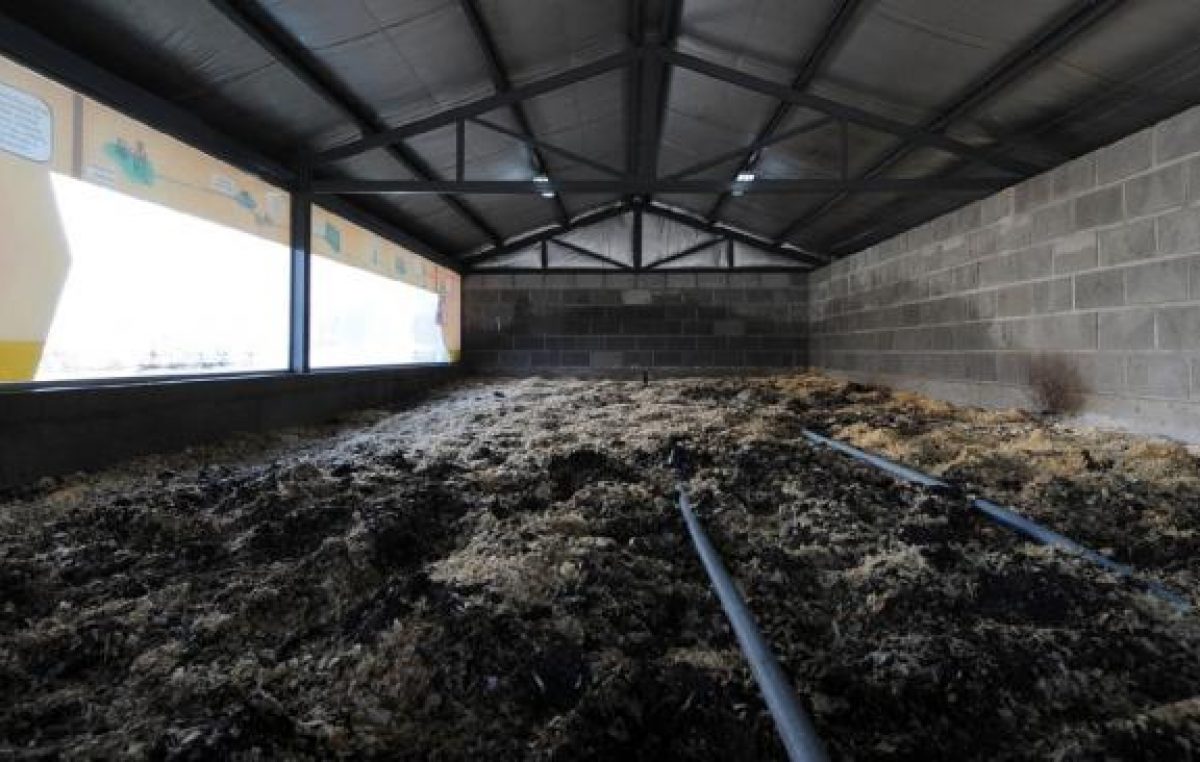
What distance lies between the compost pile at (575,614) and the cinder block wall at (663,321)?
294 inches

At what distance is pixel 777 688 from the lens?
1321 mm

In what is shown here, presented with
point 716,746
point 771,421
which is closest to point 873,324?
point 771,421

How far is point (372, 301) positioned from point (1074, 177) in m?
6.79

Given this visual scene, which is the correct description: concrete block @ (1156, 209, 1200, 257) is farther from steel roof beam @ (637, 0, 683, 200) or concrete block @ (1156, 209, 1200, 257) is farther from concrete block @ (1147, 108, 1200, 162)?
steel roof beam @ (637, 0, 683, 200)

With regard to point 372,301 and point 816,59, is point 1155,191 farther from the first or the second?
point 372,301

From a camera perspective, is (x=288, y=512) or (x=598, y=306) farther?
(x=598, y=306)

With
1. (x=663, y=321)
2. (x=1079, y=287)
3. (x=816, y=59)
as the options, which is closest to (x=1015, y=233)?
(x=1079, y=287)

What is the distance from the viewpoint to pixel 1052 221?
206 inches

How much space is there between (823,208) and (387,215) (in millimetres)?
5252

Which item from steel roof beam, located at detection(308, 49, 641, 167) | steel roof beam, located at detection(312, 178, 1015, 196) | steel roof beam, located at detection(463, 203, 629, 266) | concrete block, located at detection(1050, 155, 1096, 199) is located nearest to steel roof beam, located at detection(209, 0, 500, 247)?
steel roof beam, located at detection(308, 49, 641, 167)

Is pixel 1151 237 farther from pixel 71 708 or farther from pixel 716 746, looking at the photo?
pixel 71 708

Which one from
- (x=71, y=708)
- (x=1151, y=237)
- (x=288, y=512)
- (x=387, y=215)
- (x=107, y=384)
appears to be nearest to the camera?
(x=71, y=708)

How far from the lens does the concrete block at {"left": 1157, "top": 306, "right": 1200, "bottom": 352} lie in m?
3.92

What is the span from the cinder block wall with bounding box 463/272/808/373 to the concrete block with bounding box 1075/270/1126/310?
6.18 meters
